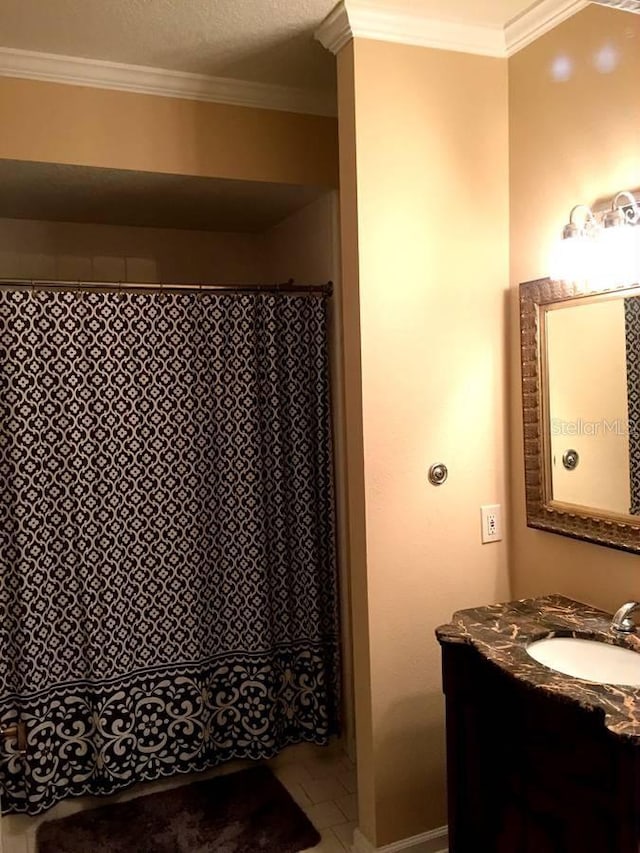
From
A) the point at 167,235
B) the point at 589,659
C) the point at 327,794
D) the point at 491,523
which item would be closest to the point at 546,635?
the point at 589,659

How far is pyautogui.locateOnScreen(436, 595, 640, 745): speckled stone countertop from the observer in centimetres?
148

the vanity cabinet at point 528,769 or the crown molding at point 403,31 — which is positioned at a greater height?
the crown molding at point 403,31

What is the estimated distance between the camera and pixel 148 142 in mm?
2508

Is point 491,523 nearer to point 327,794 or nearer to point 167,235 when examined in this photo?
point 327,794

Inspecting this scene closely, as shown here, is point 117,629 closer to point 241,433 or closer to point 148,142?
point 241,433

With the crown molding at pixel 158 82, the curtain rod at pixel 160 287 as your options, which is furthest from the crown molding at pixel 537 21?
the curtain rod at pixel 160 287

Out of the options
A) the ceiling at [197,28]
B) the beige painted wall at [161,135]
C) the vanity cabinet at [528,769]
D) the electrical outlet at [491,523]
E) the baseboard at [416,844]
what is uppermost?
the ceiling at [197,28]

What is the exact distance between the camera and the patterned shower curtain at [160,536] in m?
2.50

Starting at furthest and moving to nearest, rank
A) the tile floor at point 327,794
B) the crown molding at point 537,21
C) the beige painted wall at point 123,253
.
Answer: the beige painted wall at point 123,253, the tile floor at point 327,794, the crown molding at point 537,21

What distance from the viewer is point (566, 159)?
6.89 feet

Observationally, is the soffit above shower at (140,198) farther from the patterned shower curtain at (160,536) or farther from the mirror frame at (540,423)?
the mirror frame at (540,423)

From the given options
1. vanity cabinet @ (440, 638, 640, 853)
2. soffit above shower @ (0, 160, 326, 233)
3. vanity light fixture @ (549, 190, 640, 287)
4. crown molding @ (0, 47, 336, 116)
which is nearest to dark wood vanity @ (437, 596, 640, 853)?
vanity cabinet @ (440, 638, 640, 853)

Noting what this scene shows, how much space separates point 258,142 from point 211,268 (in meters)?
0.95

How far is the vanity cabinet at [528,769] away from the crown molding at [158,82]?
6.35ft
